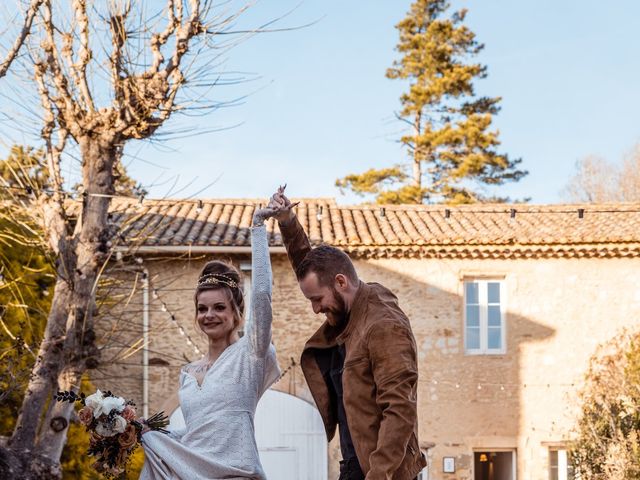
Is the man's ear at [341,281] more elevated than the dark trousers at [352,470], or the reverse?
the man's ear at [341,281]

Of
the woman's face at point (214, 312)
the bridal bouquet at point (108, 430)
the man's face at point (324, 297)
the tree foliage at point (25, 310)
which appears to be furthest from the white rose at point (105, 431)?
the tree foliage at point (25, 310)

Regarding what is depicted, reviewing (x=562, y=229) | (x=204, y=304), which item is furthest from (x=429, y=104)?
(x=204, y=304)

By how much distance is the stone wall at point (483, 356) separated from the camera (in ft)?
44.0

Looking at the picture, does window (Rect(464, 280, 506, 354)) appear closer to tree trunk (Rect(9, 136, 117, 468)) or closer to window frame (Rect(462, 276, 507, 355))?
window frame (Rect(462, 276, 507, 355))

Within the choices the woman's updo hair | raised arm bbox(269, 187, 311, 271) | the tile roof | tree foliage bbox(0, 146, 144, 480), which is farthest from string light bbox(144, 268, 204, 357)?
the woman's updo hair

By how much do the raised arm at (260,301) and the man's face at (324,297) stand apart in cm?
21

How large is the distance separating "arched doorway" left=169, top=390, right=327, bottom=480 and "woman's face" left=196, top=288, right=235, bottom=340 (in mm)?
9759

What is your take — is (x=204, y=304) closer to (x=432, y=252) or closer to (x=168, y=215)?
(x=432, y=252)

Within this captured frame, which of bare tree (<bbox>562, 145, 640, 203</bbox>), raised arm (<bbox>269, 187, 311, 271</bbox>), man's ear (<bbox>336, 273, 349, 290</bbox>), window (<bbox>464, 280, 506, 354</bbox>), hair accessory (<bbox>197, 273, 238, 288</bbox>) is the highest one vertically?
bare tree (<bbox>562, 145, 640, 203</bbox>)

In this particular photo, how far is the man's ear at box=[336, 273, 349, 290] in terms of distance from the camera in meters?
3.31

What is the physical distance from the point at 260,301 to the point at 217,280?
0.75 feet

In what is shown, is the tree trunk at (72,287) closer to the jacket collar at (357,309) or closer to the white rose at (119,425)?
the white rose at (119,425)

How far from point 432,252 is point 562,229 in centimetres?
204

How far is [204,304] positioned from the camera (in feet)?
11.8
